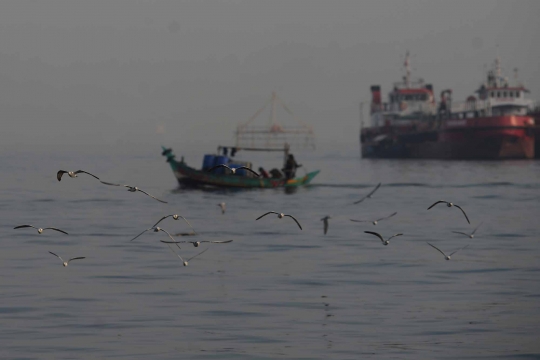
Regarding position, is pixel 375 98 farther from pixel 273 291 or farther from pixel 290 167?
pixel 273 291

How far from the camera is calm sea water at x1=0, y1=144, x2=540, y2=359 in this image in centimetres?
1794

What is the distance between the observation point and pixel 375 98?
165125mm

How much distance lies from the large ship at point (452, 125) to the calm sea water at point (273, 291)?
2645 inches

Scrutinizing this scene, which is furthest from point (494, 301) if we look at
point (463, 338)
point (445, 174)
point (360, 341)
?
point (445, 174)

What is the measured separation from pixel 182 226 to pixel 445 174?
5628 centimetres

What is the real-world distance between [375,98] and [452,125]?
1805 inches

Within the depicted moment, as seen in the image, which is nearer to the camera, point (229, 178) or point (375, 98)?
point (229, 178)

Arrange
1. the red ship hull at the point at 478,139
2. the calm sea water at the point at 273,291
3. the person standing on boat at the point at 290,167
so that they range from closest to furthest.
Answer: the calm sea water at the point at 273,291 → the person standing on boat at the point at 290,167 → the red ship hull at the point at 478,139

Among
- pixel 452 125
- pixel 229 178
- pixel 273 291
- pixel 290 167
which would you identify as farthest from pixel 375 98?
pixel 273 291

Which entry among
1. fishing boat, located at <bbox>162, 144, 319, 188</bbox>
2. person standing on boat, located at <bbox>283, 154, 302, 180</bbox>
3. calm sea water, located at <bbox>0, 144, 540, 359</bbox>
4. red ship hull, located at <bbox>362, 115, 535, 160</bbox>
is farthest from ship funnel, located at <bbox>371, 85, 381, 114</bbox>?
calm sea water, located at <bbox>0, 144, 540, 359</bbox>

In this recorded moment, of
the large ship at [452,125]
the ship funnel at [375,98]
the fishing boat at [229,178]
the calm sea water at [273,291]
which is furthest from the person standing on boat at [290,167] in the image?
the ship funnel at [375,98]

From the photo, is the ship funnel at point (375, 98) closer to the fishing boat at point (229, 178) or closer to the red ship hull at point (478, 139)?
the red ship hull at point (478, 139)

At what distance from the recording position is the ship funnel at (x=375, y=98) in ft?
531

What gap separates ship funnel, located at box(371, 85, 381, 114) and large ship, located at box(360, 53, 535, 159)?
0.33 meters
